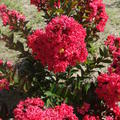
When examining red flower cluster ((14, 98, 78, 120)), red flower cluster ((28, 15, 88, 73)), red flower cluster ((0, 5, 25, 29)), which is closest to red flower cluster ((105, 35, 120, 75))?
red flower cluster ((28, 15, 88, 73))

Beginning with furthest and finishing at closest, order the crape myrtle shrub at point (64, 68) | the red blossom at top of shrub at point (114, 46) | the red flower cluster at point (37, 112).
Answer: the red blossom at top of shrub at point (114, 46)
the crape myrtle shrub at point (64, 68)
the red flower cluster at point (37, 112)

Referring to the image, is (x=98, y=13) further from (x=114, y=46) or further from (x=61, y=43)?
(x=61, y=43)

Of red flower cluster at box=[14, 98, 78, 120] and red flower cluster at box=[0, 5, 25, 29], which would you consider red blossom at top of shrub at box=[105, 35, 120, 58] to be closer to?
red flower cluster at box=[14, 98, 78, 120]

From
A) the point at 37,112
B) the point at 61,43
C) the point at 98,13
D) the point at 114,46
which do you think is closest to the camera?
the point at 37,112

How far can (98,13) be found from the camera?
357 cm

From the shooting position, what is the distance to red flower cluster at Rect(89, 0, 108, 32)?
3.52 metres

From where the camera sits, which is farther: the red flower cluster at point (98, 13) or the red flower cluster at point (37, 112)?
the red flower cluster at point (98, 13)

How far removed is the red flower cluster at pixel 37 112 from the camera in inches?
92.4

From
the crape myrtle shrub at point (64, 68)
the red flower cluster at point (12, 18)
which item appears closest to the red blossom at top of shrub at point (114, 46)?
the crape myrtle shrub at point (64, 68)

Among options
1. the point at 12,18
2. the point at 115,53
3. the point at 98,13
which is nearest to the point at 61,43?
the point at 115,53

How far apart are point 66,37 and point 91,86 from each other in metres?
1.06

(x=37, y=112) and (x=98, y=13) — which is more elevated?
(x=98, y=13)

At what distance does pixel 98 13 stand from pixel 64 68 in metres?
1.07

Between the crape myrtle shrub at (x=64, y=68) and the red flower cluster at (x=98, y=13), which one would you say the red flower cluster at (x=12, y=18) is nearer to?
the crape myrtle shrub at (x=64, y=68)
